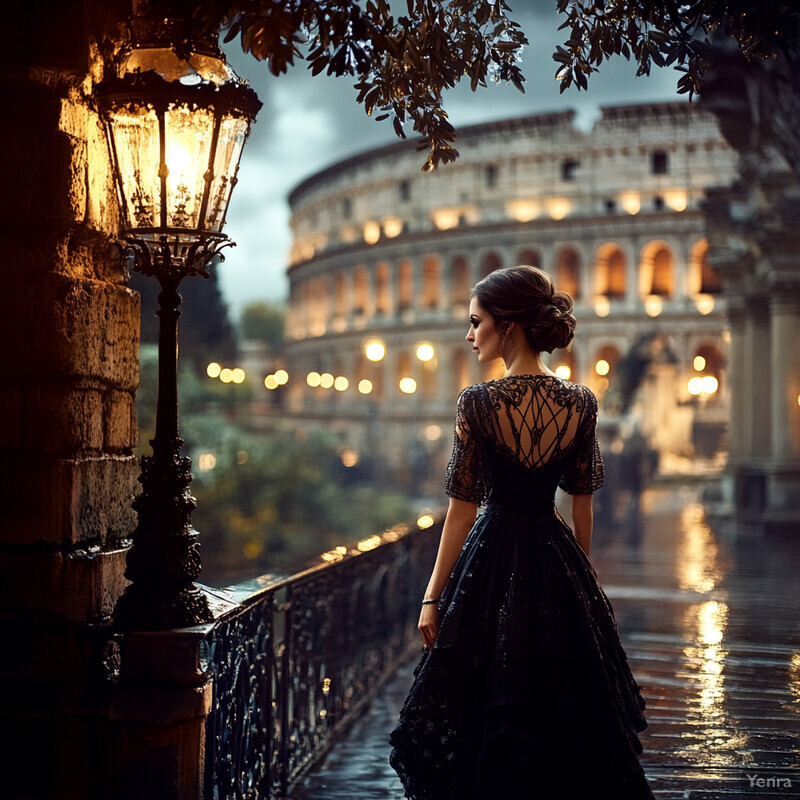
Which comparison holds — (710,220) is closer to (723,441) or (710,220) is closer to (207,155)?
(207,155)

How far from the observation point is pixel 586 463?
350cm

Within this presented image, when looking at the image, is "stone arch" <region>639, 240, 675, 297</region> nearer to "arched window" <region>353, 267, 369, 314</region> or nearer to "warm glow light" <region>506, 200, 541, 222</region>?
"warm glow light" <region>506, 200, 541, 222</region>

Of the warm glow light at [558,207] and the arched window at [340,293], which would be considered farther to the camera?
the arched window at [340,293]

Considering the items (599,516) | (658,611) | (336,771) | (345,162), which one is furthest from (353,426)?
(336,771)

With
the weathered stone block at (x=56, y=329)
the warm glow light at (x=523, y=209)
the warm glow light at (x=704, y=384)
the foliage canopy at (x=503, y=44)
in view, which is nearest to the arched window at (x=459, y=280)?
the warm glow light at (x=523, y=209)

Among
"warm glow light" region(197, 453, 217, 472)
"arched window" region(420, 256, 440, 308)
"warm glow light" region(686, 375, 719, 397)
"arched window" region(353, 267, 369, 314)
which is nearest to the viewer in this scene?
"warm glow light" region(197, 453, 217, 472)

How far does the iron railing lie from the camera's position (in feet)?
12.7

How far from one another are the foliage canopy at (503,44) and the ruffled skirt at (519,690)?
1658 millimetres

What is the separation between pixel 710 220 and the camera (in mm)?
17906

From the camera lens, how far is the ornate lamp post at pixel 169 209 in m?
3.41

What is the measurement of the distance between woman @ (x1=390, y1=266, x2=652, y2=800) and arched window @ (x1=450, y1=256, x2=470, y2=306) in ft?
169

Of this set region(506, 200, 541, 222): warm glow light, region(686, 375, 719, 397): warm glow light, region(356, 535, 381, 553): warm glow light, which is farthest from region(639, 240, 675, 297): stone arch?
region(356, 535, 381, 553): warm glow light

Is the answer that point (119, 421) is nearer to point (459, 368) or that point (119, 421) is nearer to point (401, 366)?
point (459, 368)

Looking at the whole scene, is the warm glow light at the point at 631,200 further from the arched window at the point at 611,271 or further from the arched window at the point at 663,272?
the arched window at the point at 663,272
